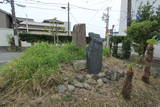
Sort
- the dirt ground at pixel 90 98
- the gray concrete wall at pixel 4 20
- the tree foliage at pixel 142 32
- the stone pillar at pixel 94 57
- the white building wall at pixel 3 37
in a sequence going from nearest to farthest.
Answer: the dirt ground at pixel 90 98 → the stone pillar at pixel 94 57 → the tree foliage at pixel 142 32 → the white building wall at pixel 3 37 → the gray concrete wall at pixel 4 20

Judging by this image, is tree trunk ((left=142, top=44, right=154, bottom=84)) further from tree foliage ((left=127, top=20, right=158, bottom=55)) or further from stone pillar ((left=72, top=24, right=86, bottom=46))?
tree foliage ((left=127, top=20, right=158, bottom=55))

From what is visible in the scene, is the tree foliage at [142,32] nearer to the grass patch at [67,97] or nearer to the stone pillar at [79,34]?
the stone pillar at [79,34]

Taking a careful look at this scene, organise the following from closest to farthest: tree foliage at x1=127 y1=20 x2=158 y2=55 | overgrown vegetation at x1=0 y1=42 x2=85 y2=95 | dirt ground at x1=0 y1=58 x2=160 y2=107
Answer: dirt ground at x1=0 y1=58 x2=160 y2=107, overgrown vegetation at x1=0 y1=42 x2=85 y2=95, tree foliage at x1=127 y1=20 x2=158 y2=55

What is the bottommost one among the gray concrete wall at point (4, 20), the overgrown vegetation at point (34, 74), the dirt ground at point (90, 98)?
the dirt ground at point (90, 98)

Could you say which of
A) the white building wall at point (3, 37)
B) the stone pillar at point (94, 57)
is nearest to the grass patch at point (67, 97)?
the stone pillar at point (94, 57)

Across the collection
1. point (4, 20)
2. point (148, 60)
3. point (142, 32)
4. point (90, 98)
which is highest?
point (4, 20)

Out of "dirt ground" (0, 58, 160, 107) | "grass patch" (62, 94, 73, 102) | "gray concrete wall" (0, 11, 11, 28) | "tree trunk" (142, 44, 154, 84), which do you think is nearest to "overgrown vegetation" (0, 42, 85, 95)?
"dirt ground" (0, 58, 160, 107)

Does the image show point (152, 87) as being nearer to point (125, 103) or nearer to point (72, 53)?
point (125, 103)

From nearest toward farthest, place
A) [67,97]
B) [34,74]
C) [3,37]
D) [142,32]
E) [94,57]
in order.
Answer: [67,97], [34,74], [94,57], [142,32], [3,37]

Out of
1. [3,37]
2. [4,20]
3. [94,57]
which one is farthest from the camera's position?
[4,20]

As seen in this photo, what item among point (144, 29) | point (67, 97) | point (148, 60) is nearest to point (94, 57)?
point (67, 97)

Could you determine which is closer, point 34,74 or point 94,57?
point 34,74

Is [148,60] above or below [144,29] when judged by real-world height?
below

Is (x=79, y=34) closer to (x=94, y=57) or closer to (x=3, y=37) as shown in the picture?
(x=94, y=57)
